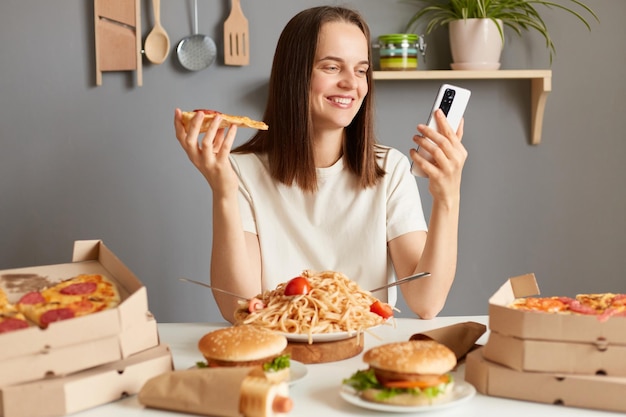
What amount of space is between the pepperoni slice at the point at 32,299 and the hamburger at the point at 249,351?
274mm

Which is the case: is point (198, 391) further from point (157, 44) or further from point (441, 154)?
point (157, 44)

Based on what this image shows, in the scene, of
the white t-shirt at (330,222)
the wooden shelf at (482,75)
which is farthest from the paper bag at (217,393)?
the wooden shelf at (482,75)

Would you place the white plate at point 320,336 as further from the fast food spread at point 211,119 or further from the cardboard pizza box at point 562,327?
the fast food spread at point 211,119

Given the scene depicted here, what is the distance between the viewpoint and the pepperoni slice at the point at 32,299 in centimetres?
134

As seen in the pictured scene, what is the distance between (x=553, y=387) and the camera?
4.18 ft

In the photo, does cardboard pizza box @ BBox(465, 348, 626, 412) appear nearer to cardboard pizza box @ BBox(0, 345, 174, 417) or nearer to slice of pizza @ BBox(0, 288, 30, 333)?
cardboard pizza box @ BBox(0, 345, 174, 417)

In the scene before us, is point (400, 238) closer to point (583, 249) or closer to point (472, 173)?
point (472, 173)

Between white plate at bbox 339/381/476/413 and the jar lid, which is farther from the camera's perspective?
the jar lid

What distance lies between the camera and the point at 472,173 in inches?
126

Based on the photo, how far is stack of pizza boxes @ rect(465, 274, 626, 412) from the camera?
1.25 meters

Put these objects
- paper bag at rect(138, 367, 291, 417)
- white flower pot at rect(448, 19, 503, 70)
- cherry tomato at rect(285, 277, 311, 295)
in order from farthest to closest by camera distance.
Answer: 1. white flower pot at rect(448, 19, 503, 70)
2. cherry tomato at rect(285, 277, 311, 295)
3. paper bag at rect(138, 367, 291, 417)

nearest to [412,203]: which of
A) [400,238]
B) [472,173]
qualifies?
[400,238]

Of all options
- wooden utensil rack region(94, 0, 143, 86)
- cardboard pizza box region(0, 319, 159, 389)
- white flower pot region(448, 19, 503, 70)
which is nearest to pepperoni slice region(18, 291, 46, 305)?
cardboard pizza box region(0, 319, 159, 389)

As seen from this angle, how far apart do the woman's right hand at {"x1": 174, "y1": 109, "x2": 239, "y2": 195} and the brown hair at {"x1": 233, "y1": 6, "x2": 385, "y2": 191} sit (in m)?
0.38
